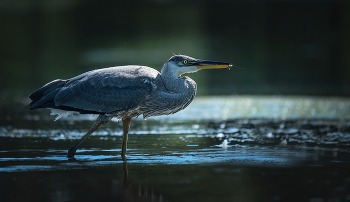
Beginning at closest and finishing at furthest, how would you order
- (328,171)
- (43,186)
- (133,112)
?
(43,186), (328,171), (133,112)

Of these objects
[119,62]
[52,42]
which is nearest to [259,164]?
[119,62]

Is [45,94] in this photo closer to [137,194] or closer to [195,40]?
[137,194]

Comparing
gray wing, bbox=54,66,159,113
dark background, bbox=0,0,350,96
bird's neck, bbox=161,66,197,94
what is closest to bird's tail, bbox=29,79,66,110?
gray wing, bbox=54,66,159,113

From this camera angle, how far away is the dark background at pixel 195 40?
2217 centimetres

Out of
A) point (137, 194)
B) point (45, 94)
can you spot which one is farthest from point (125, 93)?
point (137, 194)

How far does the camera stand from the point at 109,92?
29.0 ft

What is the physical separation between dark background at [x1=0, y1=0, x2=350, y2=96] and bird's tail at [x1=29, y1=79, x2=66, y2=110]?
9.62m

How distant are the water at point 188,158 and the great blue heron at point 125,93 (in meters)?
0.68

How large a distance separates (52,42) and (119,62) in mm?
14663

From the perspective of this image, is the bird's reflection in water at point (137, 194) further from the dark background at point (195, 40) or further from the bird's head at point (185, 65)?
the dark background at point (195, 40)

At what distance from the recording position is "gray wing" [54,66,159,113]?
28.8 feet

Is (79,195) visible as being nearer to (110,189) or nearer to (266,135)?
(110,189)

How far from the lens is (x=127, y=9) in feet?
189

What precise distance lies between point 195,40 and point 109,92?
2978 cm
